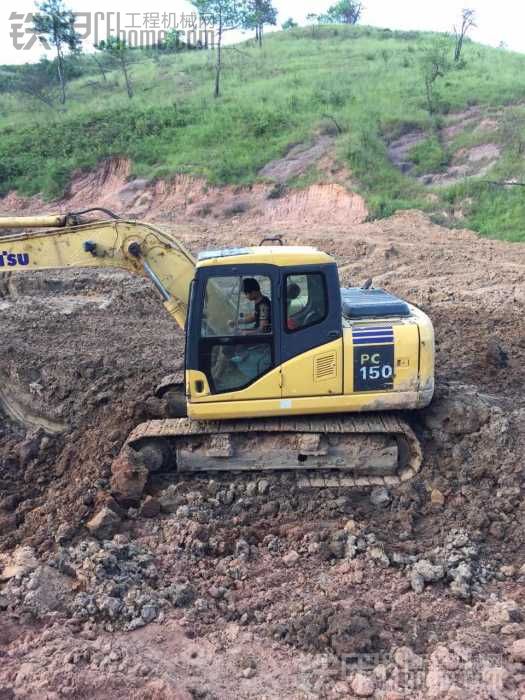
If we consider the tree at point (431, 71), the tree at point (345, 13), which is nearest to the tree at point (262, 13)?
the tree at point (345, 13)

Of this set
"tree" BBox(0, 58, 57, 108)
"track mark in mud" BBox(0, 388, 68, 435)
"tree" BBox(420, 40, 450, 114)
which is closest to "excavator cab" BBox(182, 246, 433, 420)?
"track mark in mud" BBox(0, 388, 68, 435)

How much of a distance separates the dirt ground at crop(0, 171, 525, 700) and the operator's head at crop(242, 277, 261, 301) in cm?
191

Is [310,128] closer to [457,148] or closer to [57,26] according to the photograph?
[457,148]

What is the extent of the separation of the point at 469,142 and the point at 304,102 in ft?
24.3

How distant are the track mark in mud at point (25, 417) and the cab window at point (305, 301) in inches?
133

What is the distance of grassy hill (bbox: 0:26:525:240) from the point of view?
19016mm

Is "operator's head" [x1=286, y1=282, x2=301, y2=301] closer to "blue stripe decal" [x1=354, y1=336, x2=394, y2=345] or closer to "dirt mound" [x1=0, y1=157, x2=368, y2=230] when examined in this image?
"blue stripe decal" [x1=354, y1=336, x2=394, y2=345]

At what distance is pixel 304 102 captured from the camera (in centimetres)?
2559

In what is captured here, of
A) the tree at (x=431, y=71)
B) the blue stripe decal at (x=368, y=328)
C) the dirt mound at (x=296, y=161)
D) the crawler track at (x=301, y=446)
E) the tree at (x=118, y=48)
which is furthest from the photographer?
the tree at (x=118, y=48)

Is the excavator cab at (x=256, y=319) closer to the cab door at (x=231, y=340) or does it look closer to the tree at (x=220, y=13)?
the cab door at (x=231, y=340)

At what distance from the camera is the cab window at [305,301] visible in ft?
20.1

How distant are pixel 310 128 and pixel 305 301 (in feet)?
60.5

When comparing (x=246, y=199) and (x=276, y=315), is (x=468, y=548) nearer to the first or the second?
(x=276, y=315)

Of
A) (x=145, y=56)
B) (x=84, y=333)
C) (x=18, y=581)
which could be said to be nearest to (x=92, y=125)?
(x=84, y=333)
